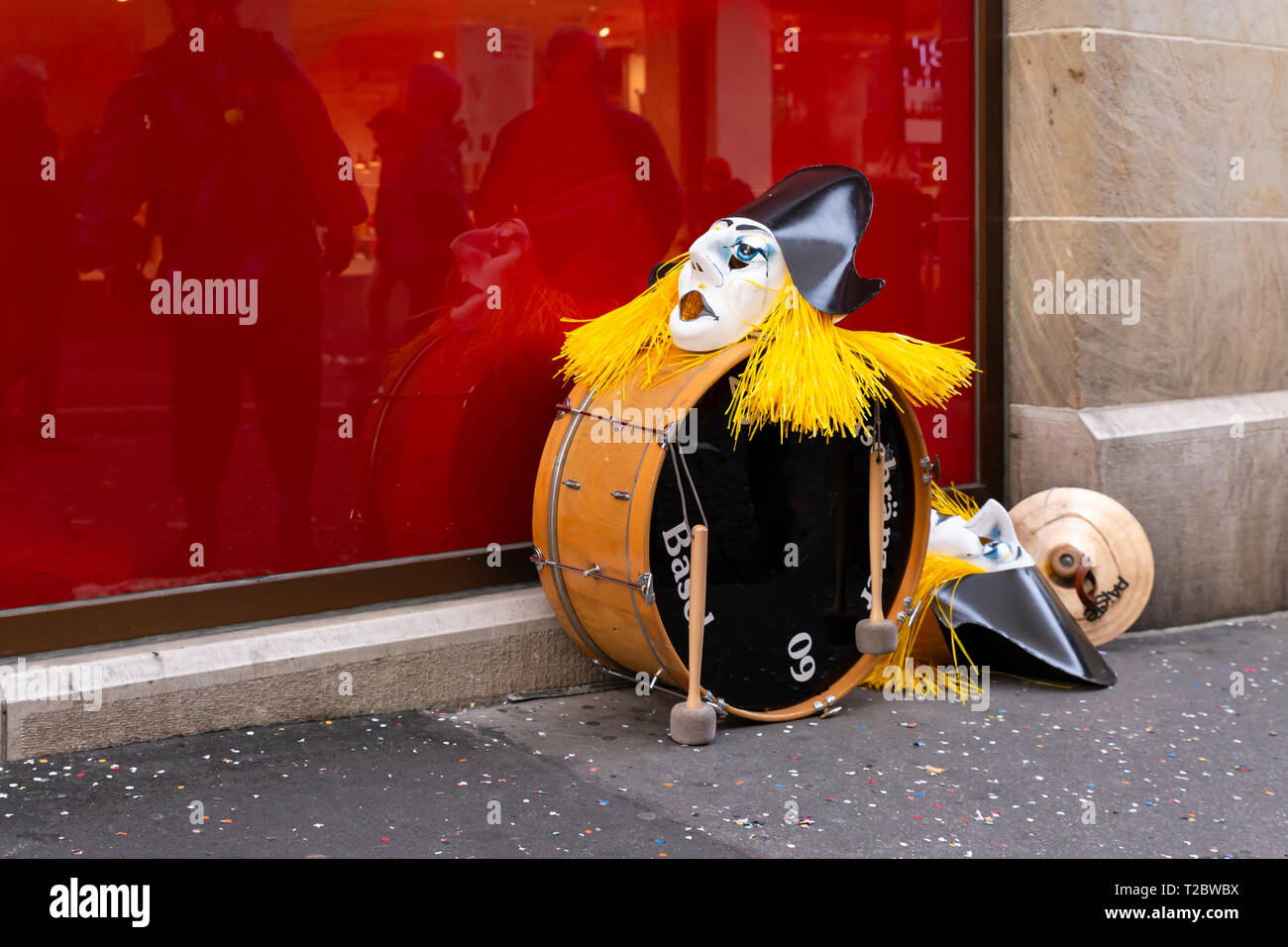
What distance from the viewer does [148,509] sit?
451 centimetres

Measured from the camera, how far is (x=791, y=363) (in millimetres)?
4328

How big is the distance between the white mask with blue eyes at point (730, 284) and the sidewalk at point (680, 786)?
48.4 inches

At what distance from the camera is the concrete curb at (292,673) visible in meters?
4.21

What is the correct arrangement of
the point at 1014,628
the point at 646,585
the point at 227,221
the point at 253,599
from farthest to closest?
the point at 1014,628, the point at 253,599, the point at 227,221, the point at 646,585

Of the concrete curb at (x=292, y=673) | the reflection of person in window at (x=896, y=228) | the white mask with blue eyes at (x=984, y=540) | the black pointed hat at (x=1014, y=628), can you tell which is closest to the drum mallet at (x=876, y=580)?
the black pointed hat at (x=1014, y=628)

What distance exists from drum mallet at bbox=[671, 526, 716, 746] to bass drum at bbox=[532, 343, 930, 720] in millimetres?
77

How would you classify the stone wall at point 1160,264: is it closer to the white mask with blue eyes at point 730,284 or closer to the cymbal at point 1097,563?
the cymbal at point 1097,563

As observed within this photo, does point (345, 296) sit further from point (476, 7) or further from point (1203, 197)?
point (1203, 197)

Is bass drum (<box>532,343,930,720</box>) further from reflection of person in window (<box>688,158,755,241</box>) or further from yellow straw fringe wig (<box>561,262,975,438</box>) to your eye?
reflection of person in window (<box>688,158,755,241</box>)

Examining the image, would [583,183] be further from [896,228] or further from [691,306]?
[896,228]

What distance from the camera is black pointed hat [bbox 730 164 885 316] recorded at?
4.50 meters

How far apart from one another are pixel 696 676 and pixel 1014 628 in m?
1.38

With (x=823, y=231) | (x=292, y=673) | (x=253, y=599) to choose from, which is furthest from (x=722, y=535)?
(x=253, y=599)

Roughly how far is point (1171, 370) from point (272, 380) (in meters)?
3.80
